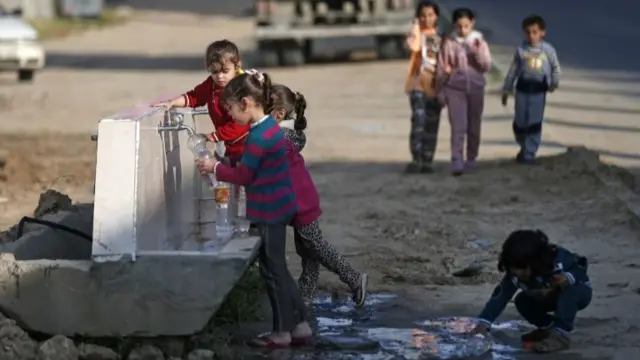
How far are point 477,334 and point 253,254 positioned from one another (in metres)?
1.25

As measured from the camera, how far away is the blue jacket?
6789 millimetres

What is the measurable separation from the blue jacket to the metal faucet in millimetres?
2082

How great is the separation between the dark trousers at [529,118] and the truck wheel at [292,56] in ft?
41.9

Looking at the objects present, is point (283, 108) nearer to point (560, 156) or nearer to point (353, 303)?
point (353, 303)

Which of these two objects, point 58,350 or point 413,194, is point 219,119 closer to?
point 58,350

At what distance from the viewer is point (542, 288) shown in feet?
22.5

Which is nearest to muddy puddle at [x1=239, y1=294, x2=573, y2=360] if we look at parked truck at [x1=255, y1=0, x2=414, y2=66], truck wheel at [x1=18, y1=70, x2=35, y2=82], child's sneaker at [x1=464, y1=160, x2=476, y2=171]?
child's sneaker at [x1=464, y1=160, x2=476, y2=171]

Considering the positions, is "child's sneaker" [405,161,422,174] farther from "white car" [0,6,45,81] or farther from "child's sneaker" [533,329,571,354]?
"white car" [0,6,45,81]

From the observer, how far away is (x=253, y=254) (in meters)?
6.79

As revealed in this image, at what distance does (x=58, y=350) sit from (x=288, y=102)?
2026 millimetres

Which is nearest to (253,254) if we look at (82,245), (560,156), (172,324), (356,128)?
(172,324)

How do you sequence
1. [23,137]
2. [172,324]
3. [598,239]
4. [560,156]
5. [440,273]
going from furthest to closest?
[23,137] < [560,156] < [598,239] < [440,273] < [172,324]

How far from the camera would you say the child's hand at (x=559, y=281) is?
6.77 metres

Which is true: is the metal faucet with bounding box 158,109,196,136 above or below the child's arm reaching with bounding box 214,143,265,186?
above
